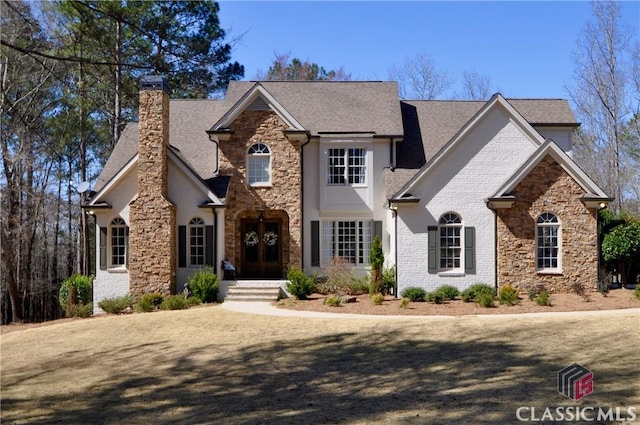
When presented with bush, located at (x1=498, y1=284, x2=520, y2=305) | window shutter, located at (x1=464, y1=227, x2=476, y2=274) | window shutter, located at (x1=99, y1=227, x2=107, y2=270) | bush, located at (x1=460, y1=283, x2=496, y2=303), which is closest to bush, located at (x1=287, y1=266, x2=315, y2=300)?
bush, located at (x1=460, y1=283, x2=496, y2=303)

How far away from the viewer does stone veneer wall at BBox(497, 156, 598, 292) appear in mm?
19672

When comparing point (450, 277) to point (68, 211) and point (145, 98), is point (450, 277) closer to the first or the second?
point (145, 98)

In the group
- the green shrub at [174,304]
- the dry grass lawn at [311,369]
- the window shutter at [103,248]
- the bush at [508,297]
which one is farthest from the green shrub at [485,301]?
the window shutter at [103,248]

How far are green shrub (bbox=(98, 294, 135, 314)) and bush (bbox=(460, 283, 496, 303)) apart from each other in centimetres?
1138

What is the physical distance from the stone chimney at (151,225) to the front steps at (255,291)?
224 cm

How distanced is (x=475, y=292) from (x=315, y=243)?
22.0ft

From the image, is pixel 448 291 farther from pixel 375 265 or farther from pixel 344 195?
pixel 344 195

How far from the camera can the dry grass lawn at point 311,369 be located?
348 inches

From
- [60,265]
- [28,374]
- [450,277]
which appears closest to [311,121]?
[450,277]

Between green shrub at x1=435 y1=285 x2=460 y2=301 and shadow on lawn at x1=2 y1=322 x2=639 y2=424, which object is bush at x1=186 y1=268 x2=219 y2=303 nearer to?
shadow on lawn at x1=2 y1=322 x2=639 y2=424

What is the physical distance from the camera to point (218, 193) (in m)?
21.8

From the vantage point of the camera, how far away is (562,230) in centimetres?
1972

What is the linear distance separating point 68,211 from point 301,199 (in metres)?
20.8

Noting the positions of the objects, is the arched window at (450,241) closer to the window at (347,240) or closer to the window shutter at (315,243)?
the window at (347,240)
